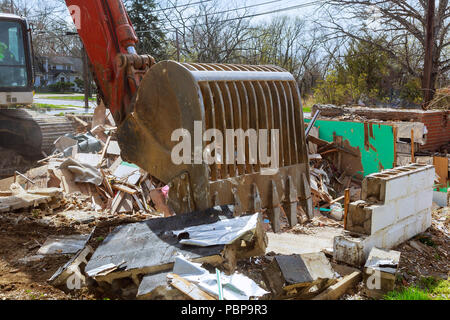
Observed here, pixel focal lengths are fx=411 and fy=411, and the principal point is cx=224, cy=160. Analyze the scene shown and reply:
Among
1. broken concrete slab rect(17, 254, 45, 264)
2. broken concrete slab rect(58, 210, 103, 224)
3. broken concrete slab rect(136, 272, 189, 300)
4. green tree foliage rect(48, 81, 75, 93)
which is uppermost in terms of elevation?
green tree foliage rect(48, 81, 75, 93)

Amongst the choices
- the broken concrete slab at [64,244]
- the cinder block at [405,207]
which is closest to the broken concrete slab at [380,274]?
the cinder block at [405,207]

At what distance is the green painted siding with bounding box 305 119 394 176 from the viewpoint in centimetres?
893

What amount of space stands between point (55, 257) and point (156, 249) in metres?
1.55

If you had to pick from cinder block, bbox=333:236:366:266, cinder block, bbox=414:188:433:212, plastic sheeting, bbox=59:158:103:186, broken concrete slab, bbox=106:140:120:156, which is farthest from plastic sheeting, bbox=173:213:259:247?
broken concrete slab, bbox=106:140:120:156

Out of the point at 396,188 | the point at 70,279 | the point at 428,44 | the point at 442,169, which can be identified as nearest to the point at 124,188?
the point at 70,279

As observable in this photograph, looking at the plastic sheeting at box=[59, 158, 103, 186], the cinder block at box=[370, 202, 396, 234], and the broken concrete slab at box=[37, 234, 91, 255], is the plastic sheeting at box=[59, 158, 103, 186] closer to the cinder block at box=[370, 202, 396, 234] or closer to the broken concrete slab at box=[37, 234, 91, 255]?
the broken concrete slab at box=[37, 234, 91, 255]

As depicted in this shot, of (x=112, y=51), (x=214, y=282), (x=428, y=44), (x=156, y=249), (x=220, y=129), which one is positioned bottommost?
(x=214, y=282)

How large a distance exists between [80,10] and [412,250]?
487 centimetres

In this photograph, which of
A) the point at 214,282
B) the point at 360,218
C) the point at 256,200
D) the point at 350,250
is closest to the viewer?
the point at 214,282

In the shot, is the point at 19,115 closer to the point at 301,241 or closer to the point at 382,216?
the point at 301,241

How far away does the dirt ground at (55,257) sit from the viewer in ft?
11.2

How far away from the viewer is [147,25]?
2695 centimetres

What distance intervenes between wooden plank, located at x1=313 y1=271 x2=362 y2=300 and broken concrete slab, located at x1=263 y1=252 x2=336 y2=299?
0.08 meters

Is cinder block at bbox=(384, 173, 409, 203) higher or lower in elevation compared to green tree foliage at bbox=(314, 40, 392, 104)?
lower
